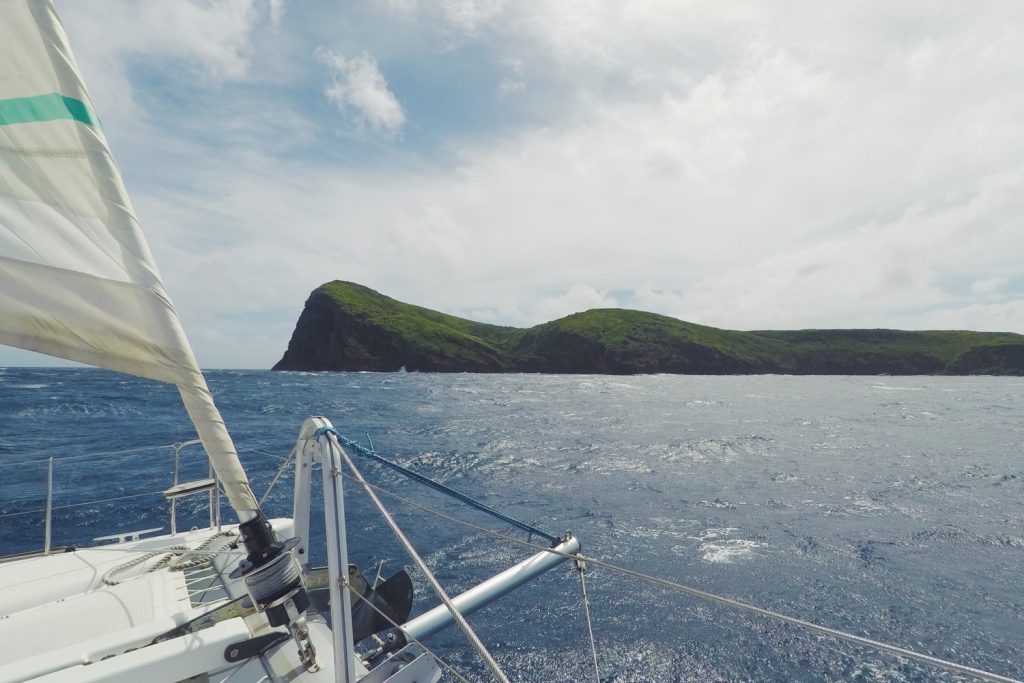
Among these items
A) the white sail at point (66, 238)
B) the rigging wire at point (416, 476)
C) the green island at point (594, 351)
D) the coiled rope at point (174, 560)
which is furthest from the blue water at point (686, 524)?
the green island at point (594, 351)

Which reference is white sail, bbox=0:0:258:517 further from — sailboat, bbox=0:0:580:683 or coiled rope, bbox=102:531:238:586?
coiled rope, bbox=102:531:238:586

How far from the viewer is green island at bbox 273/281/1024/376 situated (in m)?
159

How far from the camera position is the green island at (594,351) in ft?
521

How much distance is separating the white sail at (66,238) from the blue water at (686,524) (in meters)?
6.43

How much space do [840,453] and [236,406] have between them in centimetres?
4590

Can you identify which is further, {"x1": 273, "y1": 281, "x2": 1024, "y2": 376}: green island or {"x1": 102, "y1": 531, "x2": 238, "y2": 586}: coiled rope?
{"x1": 273, "y1": 281, "x2": 1024, "y2": 376}: green island

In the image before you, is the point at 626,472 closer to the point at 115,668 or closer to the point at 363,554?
the point at 363,554

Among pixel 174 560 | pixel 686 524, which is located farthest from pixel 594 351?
pixel 174 560

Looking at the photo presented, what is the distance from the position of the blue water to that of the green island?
12313 centimetres

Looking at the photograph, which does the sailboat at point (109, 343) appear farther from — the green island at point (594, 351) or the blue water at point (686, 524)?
the green island at point (594, 351)

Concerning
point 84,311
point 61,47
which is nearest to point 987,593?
point 84,311

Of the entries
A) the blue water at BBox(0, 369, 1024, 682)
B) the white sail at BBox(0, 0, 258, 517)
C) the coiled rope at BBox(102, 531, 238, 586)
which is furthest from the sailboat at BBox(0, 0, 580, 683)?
the blue water at BBox(0, 369, 1024, 682)

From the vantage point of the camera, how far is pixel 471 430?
1351 inches

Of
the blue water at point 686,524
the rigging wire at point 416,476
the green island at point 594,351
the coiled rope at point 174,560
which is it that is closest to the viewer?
the rigging wire at point 416,476
